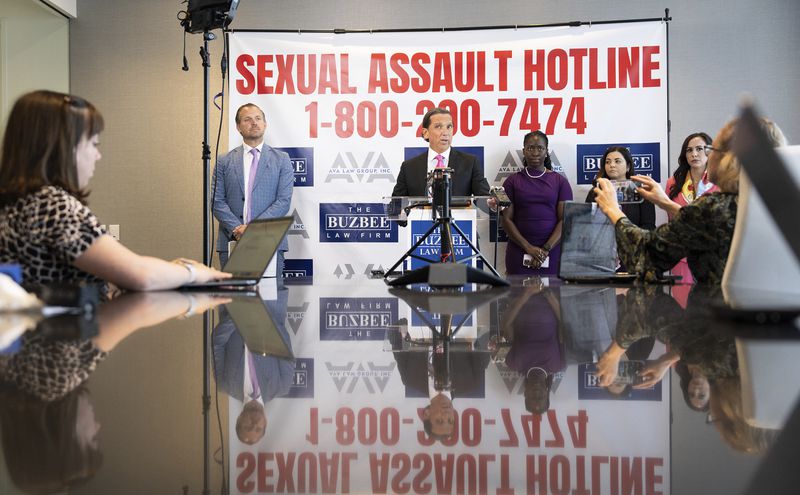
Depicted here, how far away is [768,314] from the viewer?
35.7 inches

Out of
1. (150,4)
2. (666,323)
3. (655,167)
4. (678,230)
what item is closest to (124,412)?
(666,323)

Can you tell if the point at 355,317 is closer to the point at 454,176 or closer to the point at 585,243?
the point at 585,243

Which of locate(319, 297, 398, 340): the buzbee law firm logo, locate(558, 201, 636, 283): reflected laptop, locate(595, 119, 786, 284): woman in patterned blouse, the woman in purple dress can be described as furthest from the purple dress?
locate(319, 297, 398, 340): the buzbee law firm logo

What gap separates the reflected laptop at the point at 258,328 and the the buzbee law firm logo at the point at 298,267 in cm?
329

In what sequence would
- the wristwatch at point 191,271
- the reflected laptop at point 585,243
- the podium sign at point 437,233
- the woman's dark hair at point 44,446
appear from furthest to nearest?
the podium sign at point 437,233 < the reflected laptop at point 585,243 < the wristwatch at point 191,271 < the woman's dark hair at point 44,446

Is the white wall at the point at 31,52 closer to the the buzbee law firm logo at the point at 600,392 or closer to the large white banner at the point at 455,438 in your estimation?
the large white banner at the point at 455,438

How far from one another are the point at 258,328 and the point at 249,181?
12.3 feet

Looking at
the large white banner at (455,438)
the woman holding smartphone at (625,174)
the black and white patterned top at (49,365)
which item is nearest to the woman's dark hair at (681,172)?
the woman holding smartphone at (625,174)

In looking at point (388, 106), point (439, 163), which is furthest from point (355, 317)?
point (388, 106)

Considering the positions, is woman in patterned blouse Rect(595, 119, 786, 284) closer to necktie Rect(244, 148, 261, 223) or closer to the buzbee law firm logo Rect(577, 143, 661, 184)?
the buzbee law firm logo Rect(577, 143, 661, 184)

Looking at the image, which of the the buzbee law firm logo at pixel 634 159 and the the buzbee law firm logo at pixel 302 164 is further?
the the buzbee law firm logo at pixel 302 164

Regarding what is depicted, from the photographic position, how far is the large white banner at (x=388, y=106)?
15.4 feet

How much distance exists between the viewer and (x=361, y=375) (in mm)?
677

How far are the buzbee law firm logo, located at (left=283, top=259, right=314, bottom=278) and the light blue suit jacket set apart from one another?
0.13m
